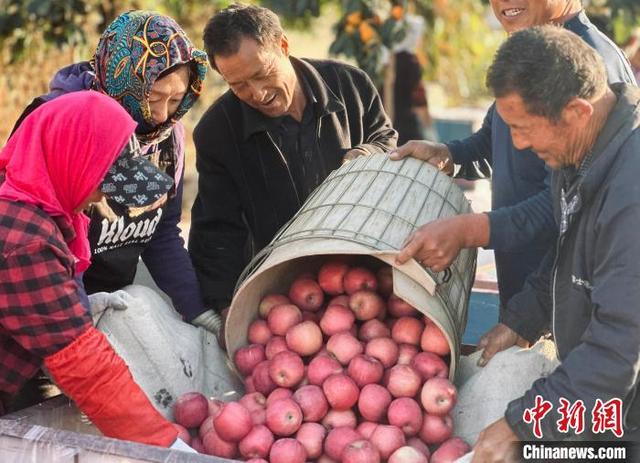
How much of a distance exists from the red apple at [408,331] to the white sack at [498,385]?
19 cm

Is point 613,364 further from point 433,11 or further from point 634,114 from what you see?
point 433,11

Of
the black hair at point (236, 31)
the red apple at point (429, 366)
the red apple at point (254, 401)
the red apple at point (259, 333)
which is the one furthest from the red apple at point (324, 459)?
the black hair at point (236, 31)

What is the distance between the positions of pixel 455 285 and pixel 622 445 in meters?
0.65

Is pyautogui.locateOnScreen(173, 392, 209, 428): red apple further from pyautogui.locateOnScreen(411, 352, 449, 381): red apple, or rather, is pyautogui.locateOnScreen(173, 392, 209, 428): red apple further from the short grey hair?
the short grey hair

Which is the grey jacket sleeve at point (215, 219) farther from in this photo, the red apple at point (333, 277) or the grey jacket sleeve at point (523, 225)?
the grey jacket sleeve at point (523, 225)

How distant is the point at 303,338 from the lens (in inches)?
94.9

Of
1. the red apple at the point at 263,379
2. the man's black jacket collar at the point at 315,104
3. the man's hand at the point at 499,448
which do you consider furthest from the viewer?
the man's black jacket collar at the point at 315,104

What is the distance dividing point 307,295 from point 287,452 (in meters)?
0.53

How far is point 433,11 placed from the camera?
8688 mm

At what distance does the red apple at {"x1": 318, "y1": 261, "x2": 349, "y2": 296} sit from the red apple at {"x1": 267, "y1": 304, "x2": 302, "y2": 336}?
0.11 metres

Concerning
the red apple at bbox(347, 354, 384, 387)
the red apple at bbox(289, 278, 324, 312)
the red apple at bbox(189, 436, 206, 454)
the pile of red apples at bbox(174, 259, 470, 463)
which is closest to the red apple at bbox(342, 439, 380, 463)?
the pile of red apples at bbox(174, 259, 470, 463)

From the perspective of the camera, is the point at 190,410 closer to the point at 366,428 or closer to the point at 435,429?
the point at 366,428

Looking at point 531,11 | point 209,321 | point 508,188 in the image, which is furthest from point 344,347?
point 531,11

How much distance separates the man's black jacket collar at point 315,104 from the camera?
2842 mm
